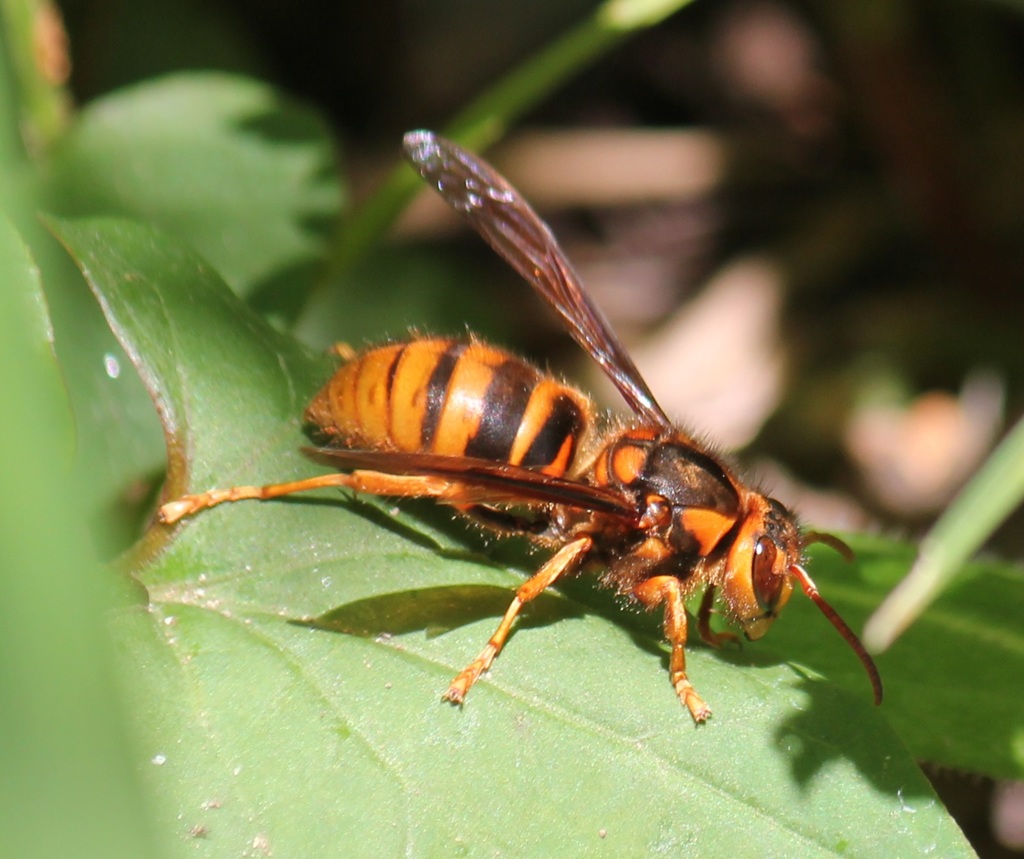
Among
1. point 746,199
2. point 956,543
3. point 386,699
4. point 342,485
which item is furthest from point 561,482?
point 746,199

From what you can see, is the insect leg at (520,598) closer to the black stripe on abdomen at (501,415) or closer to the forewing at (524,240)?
the black stripe on abdomen at (501,415)

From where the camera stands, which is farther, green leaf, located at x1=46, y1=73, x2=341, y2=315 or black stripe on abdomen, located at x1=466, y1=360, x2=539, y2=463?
green leaf, located at x1=46, y1=73, x2=341, y2=315

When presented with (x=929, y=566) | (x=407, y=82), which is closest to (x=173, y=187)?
(x=407, y=82)

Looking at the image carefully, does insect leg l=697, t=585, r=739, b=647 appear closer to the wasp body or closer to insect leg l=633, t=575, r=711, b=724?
the wasp body

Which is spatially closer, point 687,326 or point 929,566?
point 929,566

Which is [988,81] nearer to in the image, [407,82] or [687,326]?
[687,326]

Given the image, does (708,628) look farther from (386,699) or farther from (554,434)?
(386,699)

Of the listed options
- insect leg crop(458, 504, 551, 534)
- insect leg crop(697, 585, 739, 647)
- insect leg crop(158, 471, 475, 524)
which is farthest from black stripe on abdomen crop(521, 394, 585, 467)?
insect leg crop(697, 585, 739, 647)
